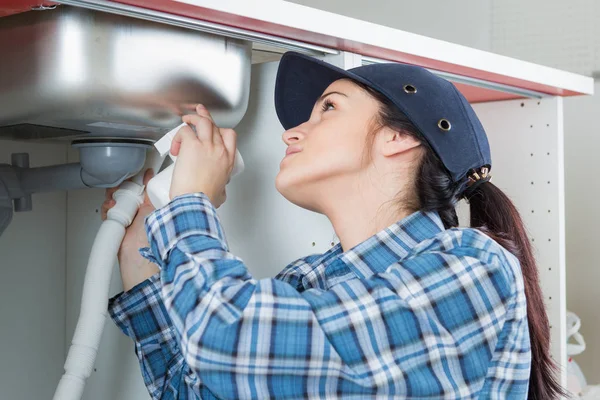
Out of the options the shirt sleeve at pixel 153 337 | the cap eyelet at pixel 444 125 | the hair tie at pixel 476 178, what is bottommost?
the shirt sleeve at pixel 153 337

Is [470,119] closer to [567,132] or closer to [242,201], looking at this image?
[242,201]

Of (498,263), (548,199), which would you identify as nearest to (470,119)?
(498,263)

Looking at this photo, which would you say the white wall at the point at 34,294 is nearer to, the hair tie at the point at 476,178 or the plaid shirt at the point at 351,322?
the plaid shirt at the point at 351,322

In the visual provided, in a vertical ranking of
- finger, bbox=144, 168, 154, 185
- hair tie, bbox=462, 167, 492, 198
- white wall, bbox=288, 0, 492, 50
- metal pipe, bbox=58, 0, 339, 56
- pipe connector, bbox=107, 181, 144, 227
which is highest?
white wall, bbox=288, 0, 492, 50

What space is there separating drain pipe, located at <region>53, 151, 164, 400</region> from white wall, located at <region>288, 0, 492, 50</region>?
1495mm

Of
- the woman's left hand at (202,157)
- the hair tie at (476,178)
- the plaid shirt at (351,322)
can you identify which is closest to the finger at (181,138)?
the woman's left hand at (202,157)

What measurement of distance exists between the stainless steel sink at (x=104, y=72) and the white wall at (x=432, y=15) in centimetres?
157

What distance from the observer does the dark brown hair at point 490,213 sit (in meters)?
0.91

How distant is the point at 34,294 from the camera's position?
1.28 meters

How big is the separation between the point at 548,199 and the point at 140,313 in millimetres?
803

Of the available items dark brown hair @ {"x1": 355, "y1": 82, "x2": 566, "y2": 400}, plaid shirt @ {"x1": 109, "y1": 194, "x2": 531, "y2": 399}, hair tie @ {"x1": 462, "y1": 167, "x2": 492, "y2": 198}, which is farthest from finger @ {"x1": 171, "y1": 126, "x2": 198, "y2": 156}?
hair tie @ {"x1": 462, "y1": 167, "x2": 492, "y2": 198}

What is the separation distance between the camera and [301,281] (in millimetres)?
996

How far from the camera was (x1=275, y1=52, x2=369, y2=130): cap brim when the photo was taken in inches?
39.3

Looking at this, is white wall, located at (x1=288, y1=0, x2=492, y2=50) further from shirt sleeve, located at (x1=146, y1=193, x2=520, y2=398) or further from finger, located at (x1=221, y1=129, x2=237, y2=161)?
shirt sleeve, located at (x1=146, y1=193, x2=520, y2=398)
